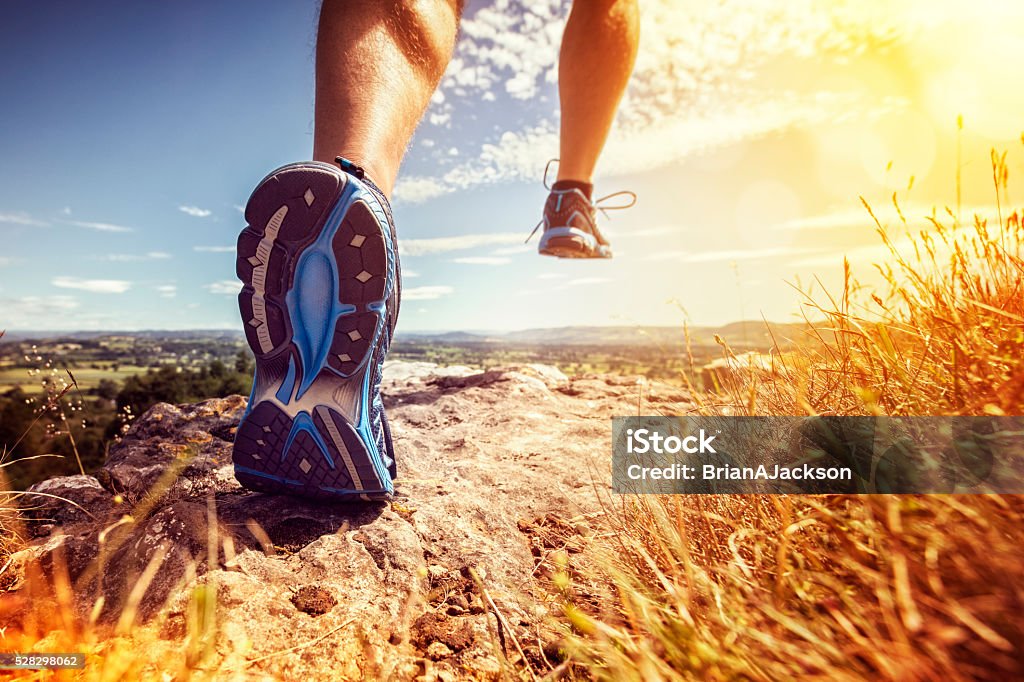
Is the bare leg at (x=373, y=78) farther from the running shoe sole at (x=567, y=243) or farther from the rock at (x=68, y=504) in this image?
the running shoe sole at (x=567, y=243)

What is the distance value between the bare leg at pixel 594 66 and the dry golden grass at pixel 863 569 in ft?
7.50

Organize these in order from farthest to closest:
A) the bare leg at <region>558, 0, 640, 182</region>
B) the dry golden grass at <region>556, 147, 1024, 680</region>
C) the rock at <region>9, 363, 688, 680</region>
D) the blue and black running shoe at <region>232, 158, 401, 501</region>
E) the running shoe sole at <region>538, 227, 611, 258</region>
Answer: the running shoe sole at <region>538, 227, 611, 258</region>
the bare leg at <region>558, 0, 640, 182</region>
the blue and black running shoe at <region>232, 158, 401, 501</region>
the rock at <region>9, 363, 688, 680</region>
the dry golden grass at <region>556, 147, 1024, 680</region>

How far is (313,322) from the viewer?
1.33m

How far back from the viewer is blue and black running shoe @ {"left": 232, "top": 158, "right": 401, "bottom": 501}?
1.26 m

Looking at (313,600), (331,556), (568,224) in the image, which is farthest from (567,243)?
(313,600)

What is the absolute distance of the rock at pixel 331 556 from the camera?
0.87 meters

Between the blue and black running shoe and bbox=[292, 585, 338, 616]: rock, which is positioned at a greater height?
the blue and black running shoe

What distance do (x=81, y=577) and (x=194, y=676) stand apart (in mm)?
506

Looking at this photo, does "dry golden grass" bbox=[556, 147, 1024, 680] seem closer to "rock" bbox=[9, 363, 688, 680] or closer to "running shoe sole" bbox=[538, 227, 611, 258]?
"rock" bbox=[9, 363, 688, 680]

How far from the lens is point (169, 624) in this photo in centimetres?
87

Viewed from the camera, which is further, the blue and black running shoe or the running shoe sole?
Result: the running shoe sole

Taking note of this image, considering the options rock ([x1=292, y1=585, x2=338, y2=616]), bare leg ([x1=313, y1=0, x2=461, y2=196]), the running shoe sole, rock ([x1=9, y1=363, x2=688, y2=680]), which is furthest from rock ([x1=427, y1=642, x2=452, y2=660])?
the running shoe sole

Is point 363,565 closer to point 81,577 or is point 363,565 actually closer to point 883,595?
point 81,577

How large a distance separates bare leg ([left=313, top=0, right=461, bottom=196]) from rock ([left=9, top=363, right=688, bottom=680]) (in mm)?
995
